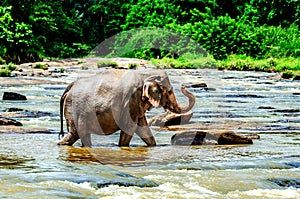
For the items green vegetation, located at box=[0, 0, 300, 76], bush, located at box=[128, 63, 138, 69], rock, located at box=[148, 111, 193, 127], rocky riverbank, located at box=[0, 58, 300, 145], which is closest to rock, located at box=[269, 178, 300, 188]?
rocky riverbank, located at box=[0, 58, 300, 145]

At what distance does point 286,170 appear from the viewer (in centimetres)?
655

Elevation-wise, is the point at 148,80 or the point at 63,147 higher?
the point at 148,80

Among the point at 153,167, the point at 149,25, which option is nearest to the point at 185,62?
the point at 149,25

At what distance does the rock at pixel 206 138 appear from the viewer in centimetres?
849

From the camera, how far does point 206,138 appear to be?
8.55 meters

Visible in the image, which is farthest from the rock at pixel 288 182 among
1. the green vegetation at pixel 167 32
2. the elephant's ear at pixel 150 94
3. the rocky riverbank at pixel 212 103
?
the green vegetation at pixel 167 32

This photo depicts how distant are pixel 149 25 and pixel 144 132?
30.7m

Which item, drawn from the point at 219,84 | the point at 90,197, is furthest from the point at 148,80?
the point at 219,84

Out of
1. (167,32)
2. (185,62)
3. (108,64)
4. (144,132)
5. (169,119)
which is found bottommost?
(185,62)

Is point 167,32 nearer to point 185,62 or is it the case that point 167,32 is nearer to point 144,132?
point 185,62

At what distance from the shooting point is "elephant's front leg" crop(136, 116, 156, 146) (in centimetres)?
796

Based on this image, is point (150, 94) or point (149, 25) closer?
point (150, 94)

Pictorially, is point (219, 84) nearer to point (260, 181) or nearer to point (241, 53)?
point (241, 53)

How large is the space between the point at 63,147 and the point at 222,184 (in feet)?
8.72
